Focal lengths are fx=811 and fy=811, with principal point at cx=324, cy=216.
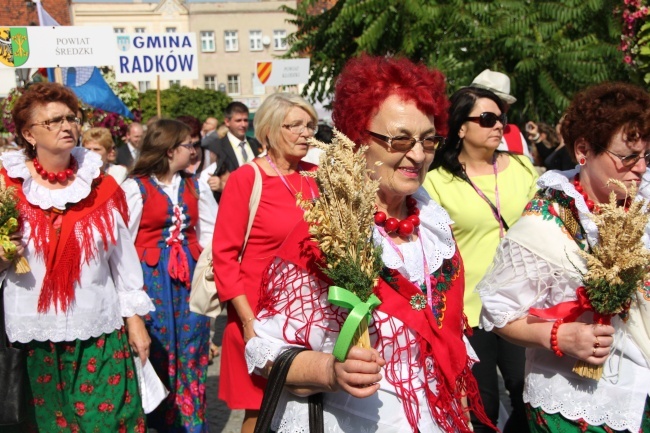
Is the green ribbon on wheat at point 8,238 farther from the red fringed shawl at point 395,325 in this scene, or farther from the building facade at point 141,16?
the building facade at point 141,16

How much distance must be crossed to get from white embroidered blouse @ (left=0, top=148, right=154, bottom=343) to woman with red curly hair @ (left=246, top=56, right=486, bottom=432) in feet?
6.21

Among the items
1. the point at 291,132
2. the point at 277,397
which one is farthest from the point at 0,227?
the point at 277,397

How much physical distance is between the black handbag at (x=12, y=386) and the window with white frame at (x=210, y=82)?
191 feet

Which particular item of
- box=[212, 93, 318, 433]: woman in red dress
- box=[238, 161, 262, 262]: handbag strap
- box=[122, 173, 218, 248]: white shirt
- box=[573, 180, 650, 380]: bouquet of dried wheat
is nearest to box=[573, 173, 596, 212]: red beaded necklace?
box=[573, 180, 650, 380]: bouquet of dried wheat

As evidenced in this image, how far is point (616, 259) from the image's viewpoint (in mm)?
2711

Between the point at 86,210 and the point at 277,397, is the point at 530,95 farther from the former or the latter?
the point at 277,397

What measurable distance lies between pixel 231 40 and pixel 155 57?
53176 mm

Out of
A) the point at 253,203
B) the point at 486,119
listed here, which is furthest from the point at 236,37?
the point at 253,203

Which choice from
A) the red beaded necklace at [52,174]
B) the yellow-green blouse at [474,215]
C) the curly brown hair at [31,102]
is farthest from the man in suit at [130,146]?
the yellow-green blouse at [474,215]

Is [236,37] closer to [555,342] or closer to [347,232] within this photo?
[555,342]

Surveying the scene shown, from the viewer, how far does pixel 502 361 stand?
175 inches

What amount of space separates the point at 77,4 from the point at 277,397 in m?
60.2

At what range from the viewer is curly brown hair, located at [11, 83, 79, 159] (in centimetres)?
430

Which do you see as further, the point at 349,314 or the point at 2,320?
the point at 2,320
